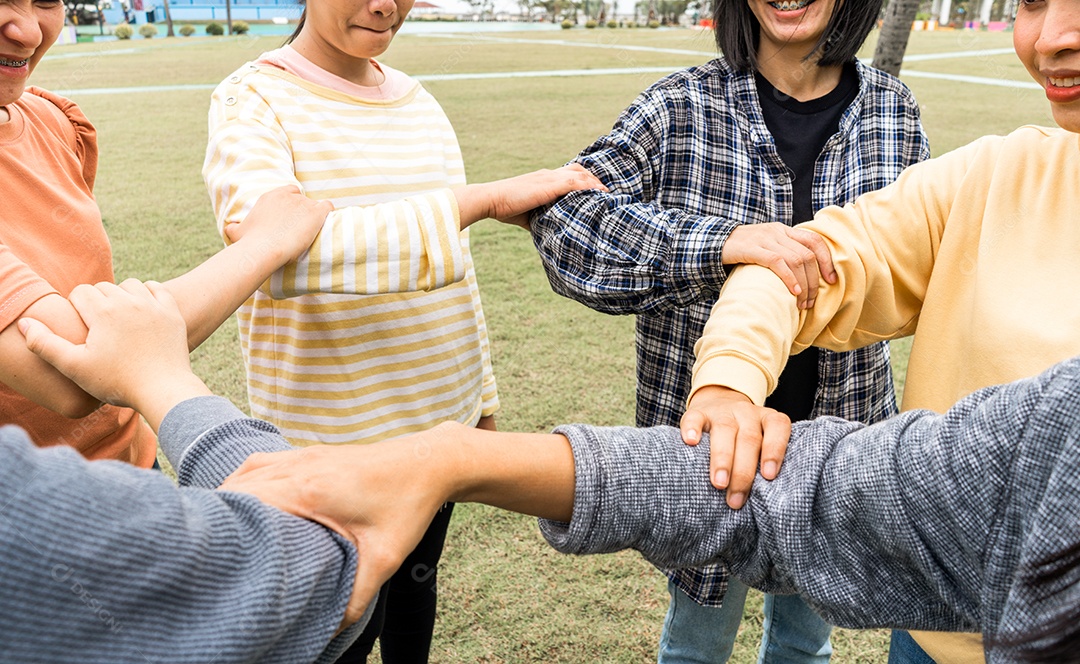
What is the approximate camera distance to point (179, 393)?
1.18 metres

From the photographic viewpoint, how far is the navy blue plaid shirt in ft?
5.98

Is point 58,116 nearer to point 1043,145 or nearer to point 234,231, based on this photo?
point 234,231

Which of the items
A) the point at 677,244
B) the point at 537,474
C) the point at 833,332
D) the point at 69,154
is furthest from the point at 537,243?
the point at 69,154

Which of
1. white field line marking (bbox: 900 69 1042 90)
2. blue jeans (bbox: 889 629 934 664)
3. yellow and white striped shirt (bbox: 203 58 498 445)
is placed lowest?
white field line marking (bbox: 900 69 1042 90)

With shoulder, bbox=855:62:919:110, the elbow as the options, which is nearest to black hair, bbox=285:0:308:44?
the elbow

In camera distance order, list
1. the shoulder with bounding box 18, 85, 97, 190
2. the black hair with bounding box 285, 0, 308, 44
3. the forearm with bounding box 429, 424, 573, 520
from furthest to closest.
Result: the black hair with bounding box 285, 0, 308, 44, the shoulder with bounding box 18, 85, 97, 190, the forearm with bounding box 429, 424, 573, 520

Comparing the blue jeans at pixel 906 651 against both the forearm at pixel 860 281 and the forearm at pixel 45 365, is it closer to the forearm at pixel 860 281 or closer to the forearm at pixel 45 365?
the forearm at pixel 860 281

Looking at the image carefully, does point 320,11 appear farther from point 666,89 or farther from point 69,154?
point 666,89

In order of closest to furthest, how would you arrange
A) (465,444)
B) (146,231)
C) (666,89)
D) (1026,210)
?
1. (465,444)
2. (1026,210)
3. (666,89)
4. (146,231)

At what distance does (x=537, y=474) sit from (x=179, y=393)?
0.49 meters

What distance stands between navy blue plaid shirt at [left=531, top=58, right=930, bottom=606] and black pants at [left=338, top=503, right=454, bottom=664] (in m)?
0.60

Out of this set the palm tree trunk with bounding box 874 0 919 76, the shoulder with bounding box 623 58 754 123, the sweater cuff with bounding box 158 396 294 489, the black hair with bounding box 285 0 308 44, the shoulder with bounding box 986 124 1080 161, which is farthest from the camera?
the palm tree trunk with bounding box 874 0 919 76

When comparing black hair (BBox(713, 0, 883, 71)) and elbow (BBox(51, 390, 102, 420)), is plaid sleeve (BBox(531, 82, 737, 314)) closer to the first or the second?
black hair (BBox(713, 0, 883, 71))

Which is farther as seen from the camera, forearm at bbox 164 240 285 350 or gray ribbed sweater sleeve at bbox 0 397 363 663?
forearm at bbox 164 240 285 350
